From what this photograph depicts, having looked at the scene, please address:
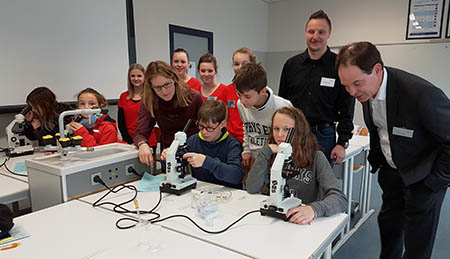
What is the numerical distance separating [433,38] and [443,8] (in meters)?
0.42

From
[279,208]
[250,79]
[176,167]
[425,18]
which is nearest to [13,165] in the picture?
[176,167]

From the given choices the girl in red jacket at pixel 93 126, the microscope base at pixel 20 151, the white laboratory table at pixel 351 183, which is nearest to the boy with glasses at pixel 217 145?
the girl in red jacket at pixel 93 126

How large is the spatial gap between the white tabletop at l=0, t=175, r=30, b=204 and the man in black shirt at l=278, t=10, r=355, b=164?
5.69 ft

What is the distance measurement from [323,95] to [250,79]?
2.14ft

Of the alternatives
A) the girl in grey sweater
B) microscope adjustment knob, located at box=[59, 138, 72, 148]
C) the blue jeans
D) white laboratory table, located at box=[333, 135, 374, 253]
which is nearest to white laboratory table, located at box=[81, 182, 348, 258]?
the girl in grey sweater

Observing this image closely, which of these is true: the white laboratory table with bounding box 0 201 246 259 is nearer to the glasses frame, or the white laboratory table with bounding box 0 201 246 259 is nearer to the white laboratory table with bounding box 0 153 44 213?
the white laboratory table with bounding box 0 153 44 213

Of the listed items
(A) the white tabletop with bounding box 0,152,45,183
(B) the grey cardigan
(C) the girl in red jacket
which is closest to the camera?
(B) the grey cardigan

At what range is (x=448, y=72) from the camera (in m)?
4.67

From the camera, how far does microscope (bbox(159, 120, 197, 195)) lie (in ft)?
5.02

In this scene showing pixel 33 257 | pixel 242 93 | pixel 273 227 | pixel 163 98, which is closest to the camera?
pixel 33 257

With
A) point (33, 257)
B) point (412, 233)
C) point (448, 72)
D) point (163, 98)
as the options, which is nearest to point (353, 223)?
point (412, 233)

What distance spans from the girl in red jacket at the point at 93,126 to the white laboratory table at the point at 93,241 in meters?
0.70

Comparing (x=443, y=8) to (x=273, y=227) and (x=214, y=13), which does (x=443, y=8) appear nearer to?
(x=214, y=13)

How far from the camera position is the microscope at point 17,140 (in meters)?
2.26
